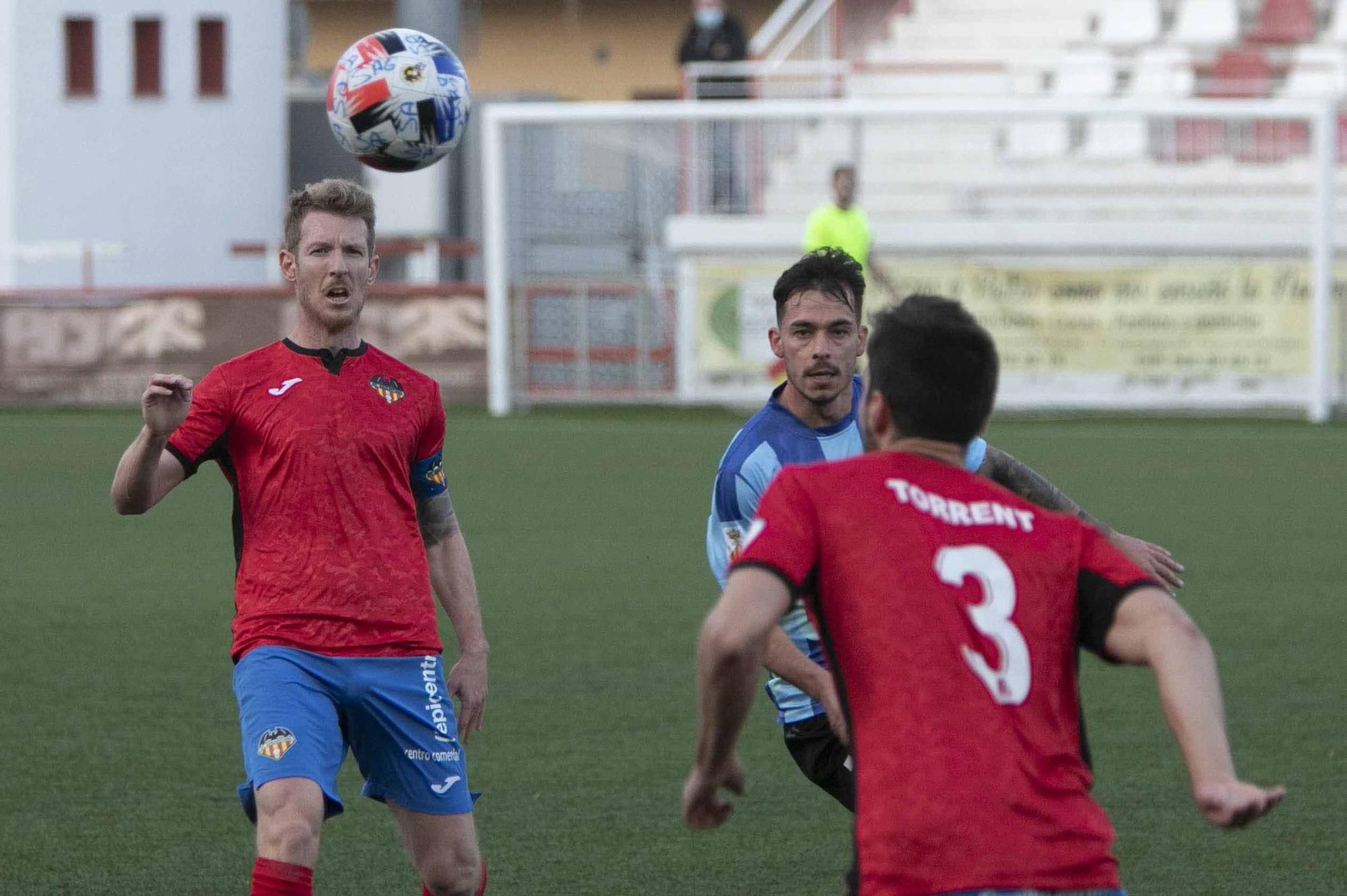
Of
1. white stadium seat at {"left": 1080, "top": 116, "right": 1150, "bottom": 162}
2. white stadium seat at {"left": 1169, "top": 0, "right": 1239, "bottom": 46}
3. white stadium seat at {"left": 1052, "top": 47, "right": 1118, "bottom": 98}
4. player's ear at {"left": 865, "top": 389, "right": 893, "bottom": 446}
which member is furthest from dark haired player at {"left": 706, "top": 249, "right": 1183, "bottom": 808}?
white stadium seat at {"left": 1169, "top": 0, "right": 1239, "bottom": 46}

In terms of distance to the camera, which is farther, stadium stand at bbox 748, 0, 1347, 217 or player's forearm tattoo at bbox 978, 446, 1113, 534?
stadium stand at bbox 748, 0, 1347, 217

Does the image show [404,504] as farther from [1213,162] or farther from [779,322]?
[1213,162]

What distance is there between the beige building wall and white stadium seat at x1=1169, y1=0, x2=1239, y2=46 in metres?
12.8

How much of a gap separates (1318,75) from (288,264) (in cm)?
2278

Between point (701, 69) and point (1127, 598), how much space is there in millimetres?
20340

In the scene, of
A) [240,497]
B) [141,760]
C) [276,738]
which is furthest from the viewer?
[141,760]

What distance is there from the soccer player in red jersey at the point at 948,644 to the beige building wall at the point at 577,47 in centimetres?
3525

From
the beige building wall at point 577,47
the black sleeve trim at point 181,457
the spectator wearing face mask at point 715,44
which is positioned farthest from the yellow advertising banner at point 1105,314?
the beige building wall at point 577,47

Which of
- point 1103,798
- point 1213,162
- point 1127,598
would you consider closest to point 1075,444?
point 1213,162

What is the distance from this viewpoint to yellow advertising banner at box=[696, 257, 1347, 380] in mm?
19750

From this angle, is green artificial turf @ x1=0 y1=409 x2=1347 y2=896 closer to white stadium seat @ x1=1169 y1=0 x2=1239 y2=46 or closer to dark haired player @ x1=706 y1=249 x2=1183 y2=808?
dark haired player @ x1=706 y1=249 x2=1183 y2=808

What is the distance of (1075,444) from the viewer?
17734 millimetres

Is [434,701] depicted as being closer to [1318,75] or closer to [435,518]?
[435,518]

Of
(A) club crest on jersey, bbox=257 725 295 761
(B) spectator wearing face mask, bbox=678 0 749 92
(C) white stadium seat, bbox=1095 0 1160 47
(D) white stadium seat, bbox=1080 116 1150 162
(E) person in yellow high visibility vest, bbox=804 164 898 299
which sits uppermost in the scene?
(C) white stadium seat, bbox=1095 0 1160 47
